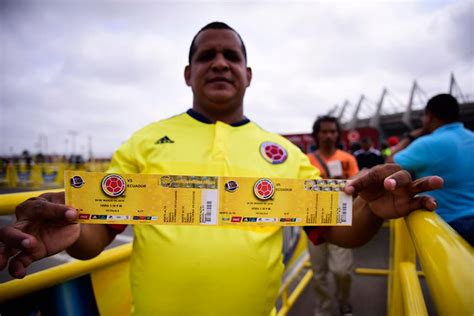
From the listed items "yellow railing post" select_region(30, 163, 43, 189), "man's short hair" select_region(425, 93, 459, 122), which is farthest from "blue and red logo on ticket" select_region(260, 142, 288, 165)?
"yellow railing post" select_region(30, 163, 43, 189)

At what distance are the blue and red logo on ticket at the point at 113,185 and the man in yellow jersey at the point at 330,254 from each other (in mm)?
2523

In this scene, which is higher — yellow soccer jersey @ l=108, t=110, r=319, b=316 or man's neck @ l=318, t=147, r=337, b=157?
man's neck @ l=318, t=147, r=337, b=157

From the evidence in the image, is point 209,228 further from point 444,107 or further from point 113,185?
point 444,107

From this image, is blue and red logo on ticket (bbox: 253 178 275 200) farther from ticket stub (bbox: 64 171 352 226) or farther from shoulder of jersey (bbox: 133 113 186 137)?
shoulder of jersey (bbox: 133 113 186 137)

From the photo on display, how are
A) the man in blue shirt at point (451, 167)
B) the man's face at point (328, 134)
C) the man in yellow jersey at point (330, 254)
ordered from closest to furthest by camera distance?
the man in blue shirt at point (451, 167), the man in yellow jersey at point (330, 254), the man's face at point (328, 134)

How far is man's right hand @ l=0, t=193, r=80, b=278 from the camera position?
0.74 metres

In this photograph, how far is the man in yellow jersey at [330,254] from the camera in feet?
9.61

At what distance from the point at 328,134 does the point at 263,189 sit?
8.73ft

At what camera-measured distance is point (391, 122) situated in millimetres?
30953

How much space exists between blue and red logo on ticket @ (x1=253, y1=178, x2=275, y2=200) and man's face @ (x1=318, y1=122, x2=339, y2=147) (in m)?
2.65

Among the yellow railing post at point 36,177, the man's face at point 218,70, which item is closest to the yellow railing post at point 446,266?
the man's face at point 218,70

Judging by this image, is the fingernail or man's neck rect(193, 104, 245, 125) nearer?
the fingernail

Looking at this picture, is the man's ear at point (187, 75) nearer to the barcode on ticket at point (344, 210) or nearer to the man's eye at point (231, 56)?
the man's eye at point (231, 56)

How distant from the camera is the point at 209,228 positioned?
1.13m
